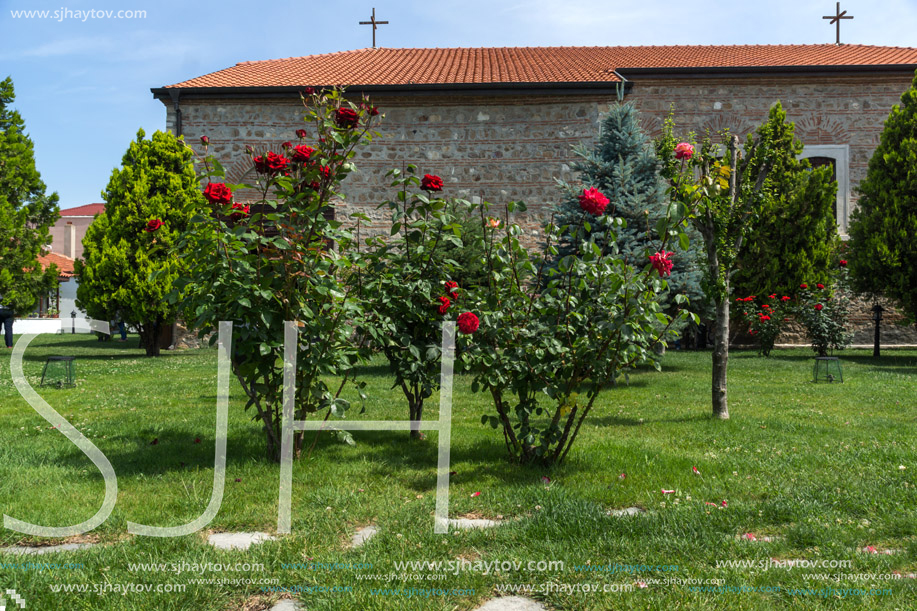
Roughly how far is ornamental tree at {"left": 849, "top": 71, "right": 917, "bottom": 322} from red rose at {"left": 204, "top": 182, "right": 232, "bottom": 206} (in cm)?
1245

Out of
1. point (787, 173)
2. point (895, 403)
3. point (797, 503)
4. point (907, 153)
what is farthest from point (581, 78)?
point (797, 503)

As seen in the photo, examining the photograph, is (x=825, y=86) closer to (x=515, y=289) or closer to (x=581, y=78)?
(x=581, y=78)

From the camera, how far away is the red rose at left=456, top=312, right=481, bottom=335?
137 inches

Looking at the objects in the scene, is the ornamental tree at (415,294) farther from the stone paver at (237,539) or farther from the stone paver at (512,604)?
the stone paver at (512,604)

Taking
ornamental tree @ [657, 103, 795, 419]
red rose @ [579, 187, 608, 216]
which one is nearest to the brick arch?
ornamental tree @ [657, 103, 795, 419]

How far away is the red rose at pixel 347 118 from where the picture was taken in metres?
3.63

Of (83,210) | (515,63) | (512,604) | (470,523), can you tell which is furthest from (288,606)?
(83,210)

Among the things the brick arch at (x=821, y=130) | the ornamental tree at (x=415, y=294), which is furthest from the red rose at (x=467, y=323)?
the brick arch at (x=821, y=130)

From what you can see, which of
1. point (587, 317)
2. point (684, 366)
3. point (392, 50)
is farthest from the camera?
point (392, 50)

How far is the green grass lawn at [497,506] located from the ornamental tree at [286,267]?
2.39ft

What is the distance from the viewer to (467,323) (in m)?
3.49

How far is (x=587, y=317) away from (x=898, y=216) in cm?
1122

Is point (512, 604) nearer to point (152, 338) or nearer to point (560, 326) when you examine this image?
point (560, 326)

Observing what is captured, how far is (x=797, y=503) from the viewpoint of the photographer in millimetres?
3232
